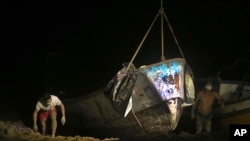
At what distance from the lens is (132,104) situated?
9570mm

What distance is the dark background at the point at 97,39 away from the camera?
1748cm

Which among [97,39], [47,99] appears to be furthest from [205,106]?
[97,39]

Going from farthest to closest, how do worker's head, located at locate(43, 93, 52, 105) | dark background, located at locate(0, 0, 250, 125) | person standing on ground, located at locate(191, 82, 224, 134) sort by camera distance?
dark background, located at locate(0, 0, 250, 125), person standing on ground, located at locate(191, 82, 224, 134), worker's head, located at locate(43, 93, 52, 105)

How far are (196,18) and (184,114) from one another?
35.7 feet

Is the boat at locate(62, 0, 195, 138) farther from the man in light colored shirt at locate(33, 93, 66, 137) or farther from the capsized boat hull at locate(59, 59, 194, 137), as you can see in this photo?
the man in light colored shirt at locate(33, 93, 66, 137)

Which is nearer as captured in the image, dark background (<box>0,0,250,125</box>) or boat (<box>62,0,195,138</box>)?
boat (<box>62,0,195,138</box>)

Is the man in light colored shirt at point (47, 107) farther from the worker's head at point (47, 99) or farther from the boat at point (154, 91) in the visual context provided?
the boat at point (154, 91)

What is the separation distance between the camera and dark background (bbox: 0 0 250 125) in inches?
688

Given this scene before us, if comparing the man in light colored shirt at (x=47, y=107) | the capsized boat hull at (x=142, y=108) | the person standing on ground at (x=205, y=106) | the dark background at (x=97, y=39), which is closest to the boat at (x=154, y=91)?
the capsized boat hull at (x=142, y=108)

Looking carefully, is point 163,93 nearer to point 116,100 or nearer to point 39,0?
point 116,100

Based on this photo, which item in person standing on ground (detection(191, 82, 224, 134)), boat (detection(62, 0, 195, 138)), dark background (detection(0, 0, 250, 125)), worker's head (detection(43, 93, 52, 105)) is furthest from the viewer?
dark background (detection(0, 0, 250, 125))

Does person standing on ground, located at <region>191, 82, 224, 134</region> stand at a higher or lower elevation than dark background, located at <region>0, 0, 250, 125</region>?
lower

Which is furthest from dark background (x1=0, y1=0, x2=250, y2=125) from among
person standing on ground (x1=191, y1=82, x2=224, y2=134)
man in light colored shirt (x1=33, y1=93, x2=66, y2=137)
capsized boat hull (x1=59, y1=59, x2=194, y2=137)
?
person standing on ground (x1=191, y1=82, x2=224, y2=134)

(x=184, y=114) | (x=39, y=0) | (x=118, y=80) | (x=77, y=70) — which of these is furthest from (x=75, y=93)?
(x=39, y=0)
